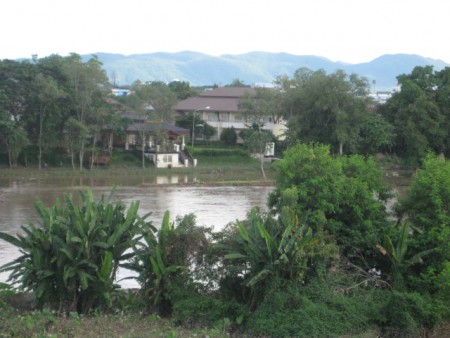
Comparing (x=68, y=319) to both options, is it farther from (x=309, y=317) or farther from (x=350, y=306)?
(x=350, y=306)

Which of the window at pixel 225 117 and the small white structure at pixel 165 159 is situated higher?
the window at pixel 225 117

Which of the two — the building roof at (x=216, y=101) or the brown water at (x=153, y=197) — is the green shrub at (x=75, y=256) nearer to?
the brown water at (x=153, y=197)

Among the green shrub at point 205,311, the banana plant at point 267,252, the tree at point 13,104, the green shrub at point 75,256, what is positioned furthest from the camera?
the tree at point 13,104

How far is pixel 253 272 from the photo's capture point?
1435 cm

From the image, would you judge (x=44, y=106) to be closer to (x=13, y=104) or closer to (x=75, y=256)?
(x=13, y=104)

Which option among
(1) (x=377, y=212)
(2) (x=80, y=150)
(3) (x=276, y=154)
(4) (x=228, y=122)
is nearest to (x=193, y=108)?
(4) (x=228, y=122)

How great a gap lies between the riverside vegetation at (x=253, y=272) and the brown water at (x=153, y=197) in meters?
10.1

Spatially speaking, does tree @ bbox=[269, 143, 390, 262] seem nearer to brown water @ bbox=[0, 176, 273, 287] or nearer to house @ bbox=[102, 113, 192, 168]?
brown water @ bbox=[0, 176, 273, 287]

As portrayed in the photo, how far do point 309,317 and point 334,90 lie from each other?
101ft

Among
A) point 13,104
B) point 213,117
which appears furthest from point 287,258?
point 213,117

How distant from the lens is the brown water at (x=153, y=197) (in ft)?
93.2

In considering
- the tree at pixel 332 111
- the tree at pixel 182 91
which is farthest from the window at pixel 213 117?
the tree at pixel 332 111

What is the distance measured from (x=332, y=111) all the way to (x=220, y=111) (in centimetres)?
1686

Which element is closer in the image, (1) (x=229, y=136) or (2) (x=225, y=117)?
(1) (x=229, y=136)
